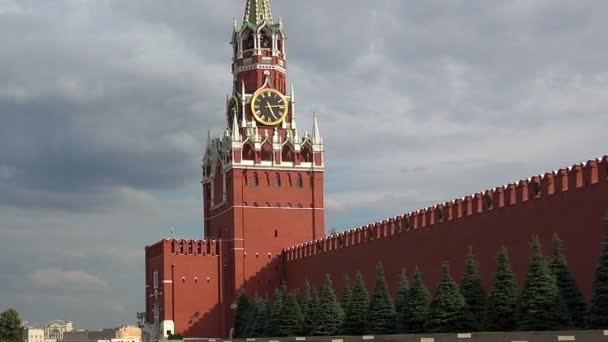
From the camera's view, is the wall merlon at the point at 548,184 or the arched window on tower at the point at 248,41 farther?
the arched window on tower at the point at 248,41

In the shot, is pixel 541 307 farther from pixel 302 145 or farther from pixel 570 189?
pixel 302 145

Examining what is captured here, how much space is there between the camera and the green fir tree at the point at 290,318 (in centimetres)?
4231

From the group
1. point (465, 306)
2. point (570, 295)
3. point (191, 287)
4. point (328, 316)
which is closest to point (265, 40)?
point (191, 287)

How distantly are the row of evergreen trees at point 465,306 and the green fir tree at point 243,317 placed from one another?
17.5 ft

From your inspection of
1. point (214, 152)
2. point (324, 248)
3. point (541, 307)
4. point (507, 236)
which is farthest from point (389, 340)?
point (214, 152)

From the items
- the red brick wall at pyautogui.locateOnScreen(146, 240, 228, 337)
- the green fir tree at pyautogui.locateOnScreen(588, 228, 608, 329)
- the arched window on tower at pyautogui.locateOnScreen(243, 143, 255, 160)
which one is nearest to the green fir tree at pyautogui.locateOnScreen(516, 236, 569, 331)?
the green fir tree at pyautogui.locateOnScreen(588, 228, 608, 329)

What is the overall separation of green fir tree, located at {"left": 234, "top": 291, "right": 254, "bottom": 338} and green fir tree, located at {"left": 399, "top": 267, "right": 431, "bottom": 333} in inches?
580

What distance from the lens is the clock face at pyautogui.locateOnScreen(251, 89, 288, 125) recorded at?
2363 inches

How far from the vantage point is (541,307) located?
28.0 m

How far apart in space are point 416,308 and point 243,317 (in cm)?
1856

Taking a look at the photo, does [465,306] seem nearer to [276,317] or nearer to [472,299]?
[472,299]

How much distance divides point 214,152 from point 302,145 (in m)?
5.71

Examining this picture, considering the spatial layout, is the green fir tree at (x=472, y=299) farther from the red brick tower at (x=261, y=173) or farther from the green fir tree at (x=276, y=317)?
the red brick tower at (x=261, y=173)

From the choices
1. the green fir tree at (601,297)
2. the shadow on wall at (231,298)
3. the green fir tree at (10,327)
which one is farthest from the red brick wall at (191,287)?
the green fir tree at (601,297)
